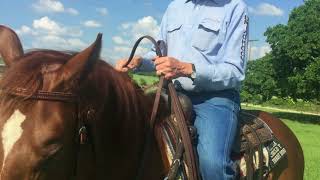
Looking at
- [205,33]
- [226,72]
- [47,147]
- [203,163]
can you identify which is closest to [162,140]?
[203,163]

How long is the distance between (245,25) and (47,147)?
7.01ft

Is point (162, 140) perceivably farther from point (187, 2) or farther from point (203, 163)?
point (187, 2)

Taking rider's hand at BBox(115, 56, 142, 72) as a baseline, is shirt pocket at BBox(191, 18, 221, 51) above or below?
above

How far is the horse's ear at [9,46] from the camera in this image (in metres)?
2.79

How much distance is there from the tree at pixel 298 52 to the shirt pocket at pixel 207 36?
1506 inches

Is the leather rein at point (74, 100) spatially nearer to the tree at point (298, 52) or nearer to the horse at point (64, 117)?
the horse at point (64, 117)

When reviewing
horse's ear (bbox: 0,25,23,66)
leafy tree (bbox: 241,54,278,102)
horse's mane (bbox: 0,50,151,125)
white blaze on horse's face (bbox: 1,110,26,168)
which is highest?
horse's ear (bbox: 0,25,23,66)

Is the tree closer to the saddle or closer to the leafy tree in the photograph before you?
the leafy tree

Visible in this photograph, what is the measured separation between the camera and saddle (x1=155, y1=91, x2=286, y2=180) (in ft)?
11.2

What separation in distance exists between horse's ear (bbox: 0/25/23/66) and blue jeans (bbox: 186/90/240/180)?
1.53 meters

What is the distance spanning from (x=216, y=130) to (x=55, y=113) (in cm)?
149

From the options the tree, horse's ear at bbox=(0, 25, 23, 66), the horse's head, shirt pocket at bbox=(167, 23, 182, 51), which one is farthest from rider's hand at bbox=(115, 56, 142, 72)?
the tree

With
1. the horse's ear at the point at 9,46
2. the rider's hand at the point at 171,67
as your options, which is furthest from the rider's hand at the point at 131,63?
the horse's ear at the point at 9,46

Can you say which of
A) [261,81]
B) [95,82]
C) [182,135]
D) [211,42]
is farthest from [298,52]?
[95,82]
